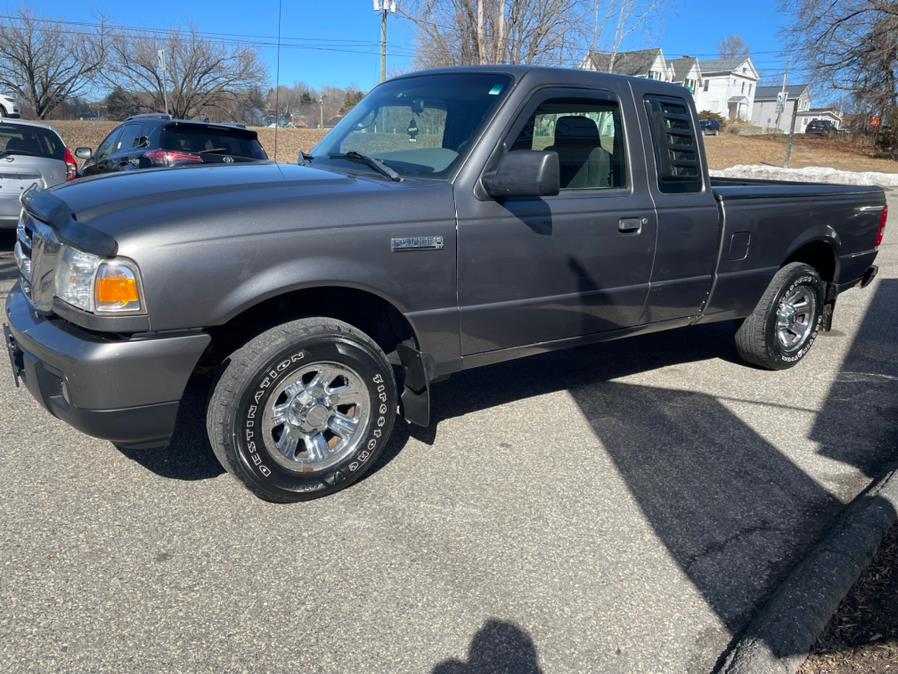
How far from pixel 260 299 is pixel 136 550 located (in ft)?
3.69

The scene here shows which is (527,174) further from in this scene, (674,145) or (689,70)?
(689,70)

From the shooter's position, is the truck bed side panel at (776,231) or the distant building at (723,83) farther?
the distant building at (723,83)

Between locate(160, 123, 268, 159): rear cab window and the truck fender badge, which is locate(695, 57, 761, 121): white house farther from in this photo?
the truck fender badge

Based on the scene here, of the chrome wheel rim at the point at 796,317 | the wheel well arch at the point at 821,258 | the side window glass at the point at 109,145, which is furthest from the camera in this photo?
the side window glass at the point at 109,145

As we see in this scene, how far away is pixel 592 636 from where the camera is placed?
2529 mm

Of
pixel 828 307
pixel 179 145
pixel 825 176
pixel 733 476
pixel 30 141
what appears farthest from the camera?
pixel 825 176

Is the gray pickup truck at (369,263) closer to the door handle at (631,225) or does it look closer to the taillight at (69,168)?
the door handle at (631,225)

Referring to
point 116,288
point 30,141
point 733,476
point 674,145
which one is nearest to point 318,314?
point 116,288

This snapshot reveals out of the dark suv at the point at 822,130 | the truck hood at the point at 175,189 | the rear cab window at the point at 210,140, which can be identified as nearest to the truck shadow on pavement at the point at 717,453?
the truck hood at the point at 175,189

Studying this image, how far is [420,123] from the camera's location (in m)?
3.97

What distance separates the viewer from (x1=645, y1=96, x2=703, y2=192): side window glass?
169 inches

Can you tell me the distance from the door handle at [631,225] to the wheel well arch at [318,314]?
4.52ft

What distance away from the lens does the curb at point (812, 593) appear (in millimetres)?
2395

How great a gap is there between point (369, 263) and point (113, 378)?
3.75 ft
